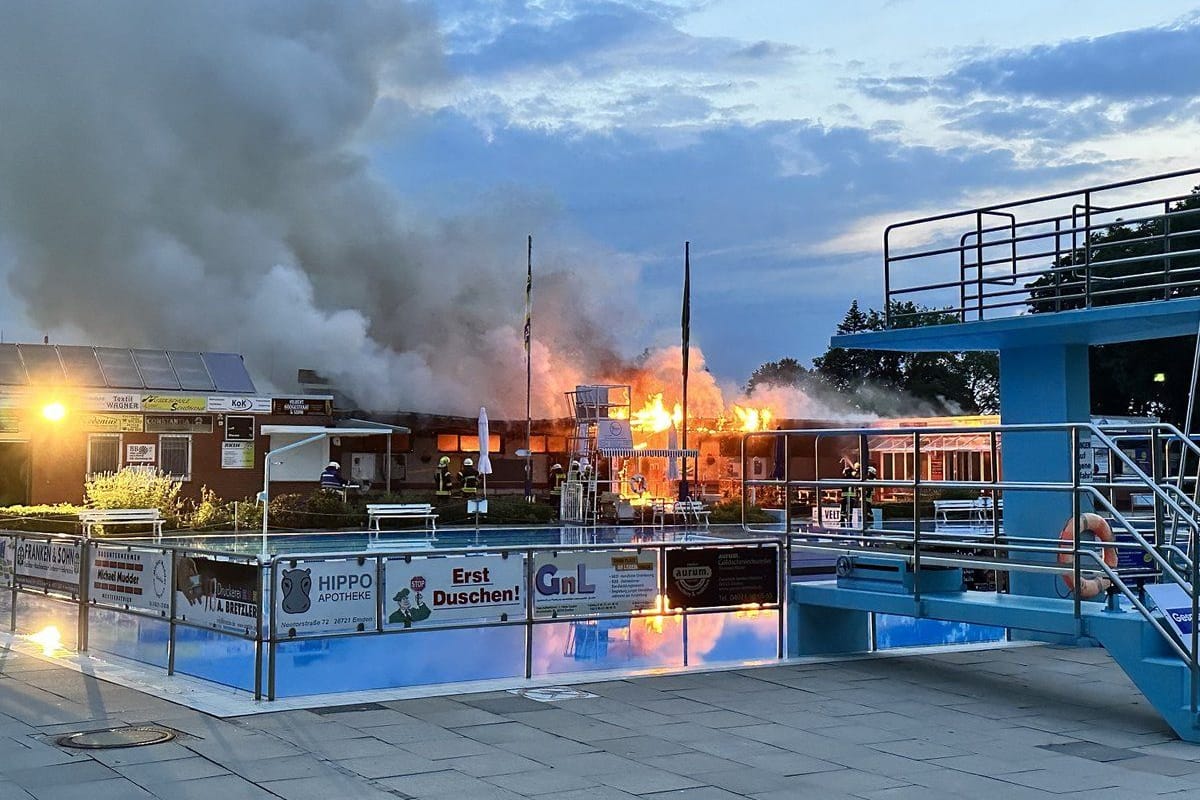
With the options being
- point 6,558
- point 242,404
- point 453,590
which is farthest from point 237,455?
point 453,590

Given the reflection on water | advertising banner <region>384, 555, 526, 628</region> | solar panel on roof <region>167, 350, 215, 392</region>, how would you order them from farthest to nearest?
solar panel on roof <region>167, 350, 215, 392</region>, the reflection on water, advertising banner <region>384, 555, 526, 628</region>

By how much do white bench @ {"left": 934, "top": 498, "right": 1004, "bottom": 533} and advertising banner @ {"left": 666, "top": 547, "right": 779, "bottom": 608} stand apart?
183 inches

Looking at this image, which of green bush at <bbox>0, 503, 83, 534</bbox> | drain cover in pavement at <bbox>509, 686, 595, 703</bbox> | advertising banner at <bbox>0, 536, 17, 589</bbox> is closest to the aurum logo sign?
drain cover in pavement at <bbox>509, 686, 595, 703</bbox>

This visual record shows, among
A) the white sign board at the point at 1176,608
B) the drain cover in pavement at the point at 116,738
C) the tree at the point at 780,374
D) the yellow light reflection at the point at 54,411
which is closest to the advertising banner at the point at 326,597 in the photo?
the drain cover in pavement at the point at 116,738

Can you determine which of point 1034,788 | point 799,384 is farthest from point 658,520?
point 799,384

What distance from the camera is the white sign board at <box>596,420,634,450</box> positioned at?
37688 millimetres

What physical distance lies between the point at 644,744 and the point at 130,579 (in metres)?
6.12

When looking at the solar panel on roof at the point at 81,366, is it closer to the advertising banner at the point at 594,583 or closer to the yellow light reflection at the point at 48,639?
the yellow light reflection at the point at 48,639

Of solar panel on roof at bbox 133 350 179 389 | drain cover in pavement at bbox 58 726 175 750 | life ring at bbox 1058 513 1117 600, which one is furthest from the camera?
solar panel on roof at bbox 133 350 179 389

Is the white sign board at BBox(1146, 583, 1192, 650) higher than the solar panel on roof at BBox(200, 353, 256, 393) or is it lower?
lower

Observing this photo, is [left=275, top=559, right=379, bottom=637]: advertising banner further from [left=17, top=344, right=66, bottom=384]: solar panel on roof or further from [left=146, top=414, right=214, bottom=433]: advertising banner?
[left=17, top=344, right=66, bottom=384]: solar panel on roof

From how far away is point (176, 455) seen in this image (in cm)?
3841

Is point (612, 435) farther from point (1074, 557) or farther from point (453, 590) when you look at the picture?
point (1074, 557)

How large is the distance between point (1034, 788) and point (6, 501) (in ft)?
115
